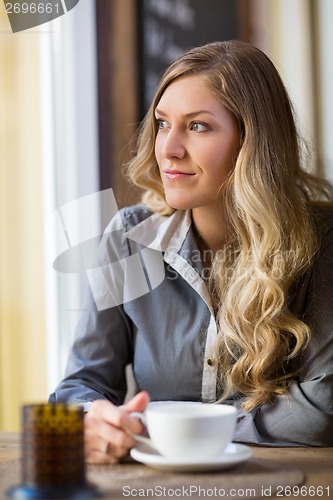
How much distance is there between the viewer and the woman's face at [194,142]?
5.06 feet

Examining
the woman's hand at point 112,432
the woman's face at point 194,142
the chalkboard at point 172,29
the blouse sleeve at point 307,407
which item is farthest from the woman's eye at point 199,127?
the chalkboard at point 172,29

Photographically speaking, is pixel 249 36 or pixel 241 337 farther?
pixel 249 36

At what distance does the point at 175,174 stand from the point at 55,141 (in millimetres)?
885

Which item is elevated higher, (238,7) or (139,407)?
(238,7)

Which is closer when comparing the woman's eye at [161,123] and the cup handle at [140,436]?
the cup handle at [140,436]

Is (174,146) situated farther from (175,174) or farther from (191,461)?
(191,461)

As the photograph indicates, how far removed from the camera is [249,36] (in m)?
3.64

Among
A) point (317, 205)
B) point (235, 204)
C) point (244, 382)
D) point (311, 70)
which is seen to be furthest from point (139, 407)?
point (311, 70)

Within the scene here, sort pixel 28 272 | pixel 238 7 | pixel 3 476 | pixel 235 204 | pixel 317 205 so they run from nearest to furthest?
pixel 3 476, pixel 235 204, pixel 317 205, pixel 28 272, pixel 238 7

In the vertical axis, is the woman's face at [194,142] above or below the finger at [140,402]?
above

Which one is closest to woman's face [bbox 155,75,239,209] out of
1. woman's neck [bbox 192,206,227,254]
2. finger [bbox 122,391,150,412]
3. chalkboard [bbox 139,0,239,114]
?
woman's neck [bbox 192,206,227,254]

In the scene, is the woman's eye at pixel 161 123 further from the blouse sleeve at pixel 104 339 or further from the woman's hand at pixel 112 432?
the woman's hand at pixel 112 432

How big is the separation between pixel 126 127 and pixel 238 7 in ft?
4.34

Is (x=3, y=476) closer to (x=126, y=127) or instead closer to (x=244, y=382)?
(x=244, y=382)
